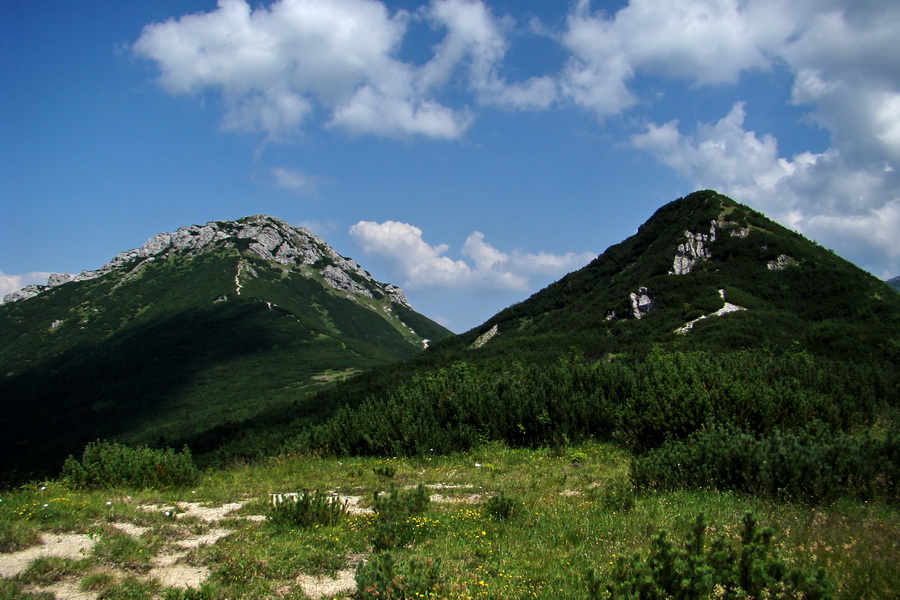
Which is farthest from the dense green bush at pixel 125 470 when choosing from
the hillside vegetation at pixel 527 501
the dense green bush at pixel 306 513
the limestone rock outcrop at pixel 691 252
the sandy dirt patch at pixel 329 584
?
the limestone rock outcrop at pixel 691 252

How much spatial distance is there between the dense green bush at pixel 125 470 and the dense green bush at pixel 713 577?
30.0ft

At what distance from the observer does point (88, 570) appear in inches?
195

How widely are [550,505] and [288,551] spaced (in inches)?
147

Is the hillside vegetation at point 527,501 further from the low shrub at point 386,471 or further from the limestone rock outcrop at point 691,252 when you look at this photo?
the limestone rock outcrop at point 691,252

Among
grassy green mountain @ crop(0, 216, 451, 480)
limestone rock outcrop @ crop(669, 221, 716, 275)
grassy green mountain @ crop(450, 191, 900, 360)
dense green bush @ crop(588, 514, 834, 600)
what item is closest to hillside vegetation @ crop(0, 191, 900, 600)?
dense green bush @ crop(588, 514, 834, 600)

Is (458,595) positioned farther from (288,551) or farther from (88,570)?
(88,570)

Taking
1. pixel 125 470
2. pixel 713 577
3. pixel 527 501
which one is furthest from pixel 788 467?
pixel 125 470

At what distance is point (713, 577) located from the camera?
146 inches

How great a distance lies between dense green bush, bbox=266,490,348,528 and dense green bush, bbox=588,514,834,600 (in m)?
4.06

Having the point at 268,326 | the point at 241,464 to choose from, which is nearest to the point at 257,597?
the point at 241,464

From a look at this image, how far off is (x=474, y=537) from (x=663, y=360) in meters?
15.8

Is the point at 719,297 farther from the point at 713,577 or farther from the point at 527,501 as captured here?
the point at 713,577

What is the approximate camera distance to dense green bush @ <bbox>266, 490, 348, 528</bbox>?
6.77 m

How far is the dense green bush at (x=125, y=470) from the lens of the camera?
31.8ft
